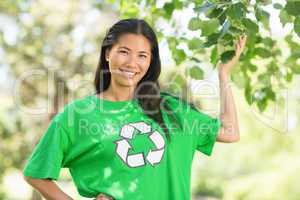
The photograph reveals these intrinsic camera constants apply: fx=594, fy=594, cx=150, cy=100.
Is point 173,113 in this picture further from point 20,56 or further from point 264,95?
point 20,56

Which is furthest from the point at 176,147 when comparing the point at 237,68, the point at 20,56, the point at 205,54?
the point at 20,56

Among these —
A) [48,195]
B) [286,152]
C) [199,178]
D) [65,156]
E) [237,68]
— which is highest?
[237,68]

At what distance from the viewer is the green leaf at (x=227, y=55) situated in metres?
2.67

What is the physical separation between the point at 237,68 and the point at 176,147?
2.53ft

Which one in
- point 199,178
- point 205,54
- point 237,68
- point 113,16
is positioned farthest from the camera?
point 199,178

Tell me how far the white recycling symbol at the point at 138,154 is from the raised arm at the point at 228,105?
0.34 m

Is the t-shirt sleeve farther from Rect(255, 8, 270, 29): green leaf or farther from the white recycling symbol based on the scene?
Rect(255, 8, 270, 29): green leaf

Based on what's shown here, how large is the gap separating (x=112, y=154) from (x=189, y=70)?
2.83 feet

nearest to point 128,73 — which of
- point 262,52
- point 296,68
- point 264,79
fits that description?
point 262,52

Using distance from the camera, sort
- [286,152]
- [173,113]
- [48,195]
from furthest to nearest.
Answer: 1. [286,152]
2. [173,113]
3. [48,195]

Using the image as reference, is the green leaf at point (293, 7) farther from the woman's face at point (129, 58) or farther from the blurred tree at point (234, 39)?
the woman's face at point (129, 58)

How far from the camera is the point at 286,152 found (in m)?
14.6

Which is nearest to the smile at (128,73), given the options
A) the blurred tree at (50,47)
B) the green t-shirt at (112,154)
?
the green t-shirt at (112,154)

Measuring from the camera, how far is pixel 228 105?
2.72 m
